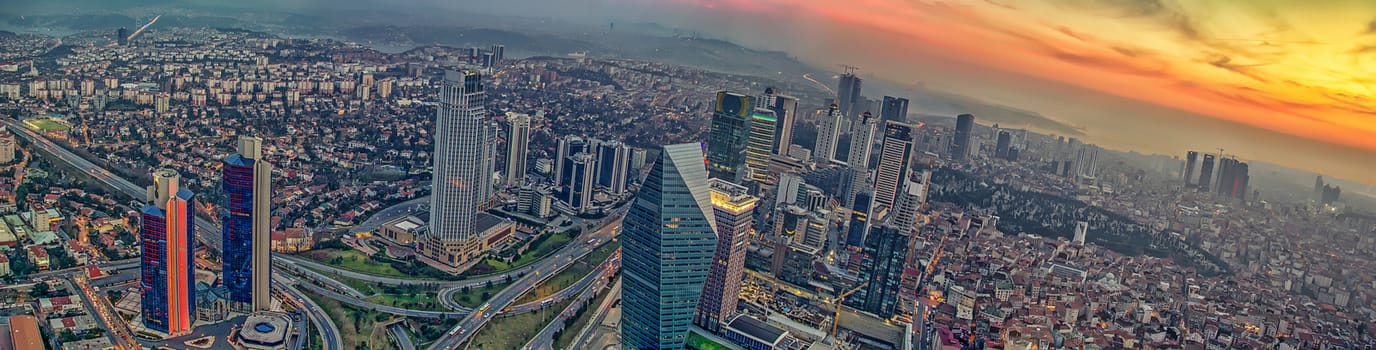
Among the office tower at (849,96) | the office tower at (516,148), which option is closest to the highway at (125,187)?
the office tower at (516,148)

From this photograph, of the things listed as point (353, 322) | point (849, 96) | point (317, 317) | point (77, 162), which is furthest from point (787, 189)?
point (77, 162)

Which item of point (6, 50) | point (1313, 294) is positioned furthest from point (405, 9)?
point (1313, 294)

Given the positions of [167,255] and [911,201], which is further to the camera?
[911,201]

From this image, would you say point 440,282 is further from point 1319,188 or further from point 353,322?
point 1319,188

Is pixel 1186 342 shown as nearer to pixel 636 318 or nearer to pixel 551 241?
pixel 636 318

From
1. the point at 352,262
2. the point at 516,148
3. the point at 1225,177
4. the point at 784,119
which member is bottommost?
the point at 352,262

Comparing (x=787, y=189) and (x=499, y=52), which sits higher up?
(x=499, y=52)

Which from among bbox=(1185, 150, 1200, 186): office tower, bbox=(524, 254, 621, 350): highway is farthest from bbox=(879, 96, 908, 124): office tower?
bbox=(524, 254, 621, 350): highway

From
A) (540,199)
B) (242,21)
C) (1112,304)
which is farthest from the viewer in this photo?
(242,21)
